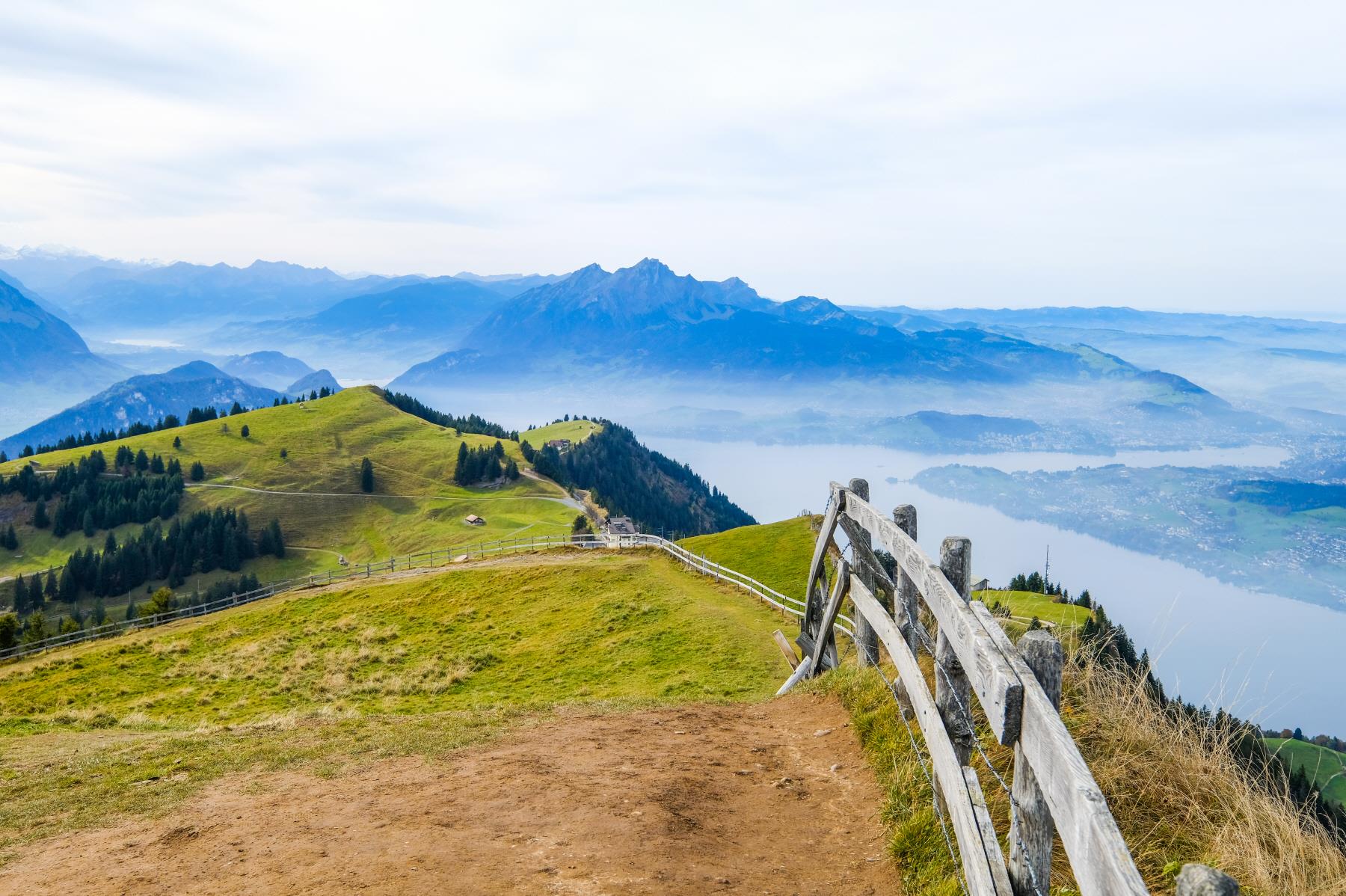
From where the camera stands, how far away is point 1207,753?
707 cm

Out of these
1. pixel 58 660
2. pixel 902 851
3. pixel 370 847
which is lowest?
pixel 58 660

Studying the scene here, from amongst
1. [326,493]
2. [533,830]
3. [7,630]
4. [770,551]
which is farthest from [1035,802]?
[326,493]

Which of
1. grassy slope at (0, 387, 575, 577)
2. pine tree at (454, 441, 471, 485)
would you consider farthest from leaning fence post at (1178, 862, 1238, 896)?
pine tree at (454, 441, 471, 485)

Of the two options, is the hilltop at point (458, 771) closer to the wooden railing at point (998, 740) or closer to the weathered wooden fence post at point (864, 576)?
the weathered wooden fence post at point (864, 576)

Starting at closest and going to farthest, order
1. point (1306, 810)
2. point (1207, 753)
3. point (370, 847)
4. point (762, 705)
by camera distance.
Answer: point (1306, 810) < point (1207, 753) < point (370, 847) < point (762, 705)

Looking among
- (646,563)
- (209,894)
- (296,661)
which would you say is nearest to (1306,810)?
(209,894)

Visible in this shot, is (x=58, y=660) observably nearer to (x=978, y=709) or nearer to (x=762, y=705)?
(x=762, y=705)

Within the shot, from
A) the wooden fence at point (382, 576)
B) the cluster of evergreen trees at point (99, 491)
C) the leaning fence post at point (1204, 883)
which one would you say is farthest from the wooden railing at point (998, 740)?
the cluster of evergreen trees at point (99, 491)

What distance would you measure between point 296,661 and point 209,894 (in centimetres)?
2565

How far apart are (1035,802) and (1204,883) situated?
2.19 meters

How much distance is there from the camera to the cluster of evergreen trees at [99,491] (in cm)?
15025

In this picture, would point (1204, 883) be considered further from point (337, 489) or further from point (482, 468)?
point (337, 489)

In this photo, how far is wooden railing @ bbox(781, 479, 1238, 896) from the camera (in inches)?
130

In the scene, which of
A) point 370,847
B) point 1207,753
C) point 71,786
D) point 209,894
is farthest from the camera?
point 71,786
